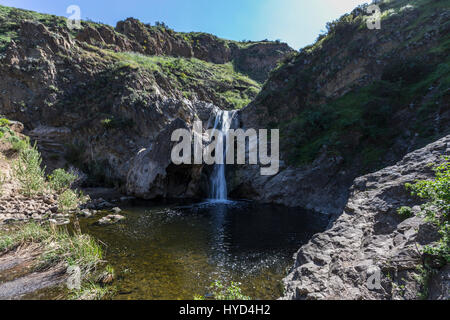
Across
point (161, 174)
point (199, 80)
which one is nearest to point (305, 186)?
point (161, 174)

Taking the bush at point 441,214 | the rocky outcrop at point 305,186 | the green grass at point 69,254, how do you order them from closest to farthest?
the bush at point 441,214 < the green grass at point 69,254 < the rocky outcrop at point 305,186

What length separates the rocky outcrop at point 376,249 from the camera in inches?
171

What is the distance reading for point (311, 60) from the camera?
97.9 feet

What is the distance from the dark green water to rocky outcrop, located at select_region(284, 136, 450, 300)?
5.29 feet

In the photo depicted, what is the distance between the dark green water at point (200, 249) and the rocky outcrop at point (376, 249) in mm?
1614

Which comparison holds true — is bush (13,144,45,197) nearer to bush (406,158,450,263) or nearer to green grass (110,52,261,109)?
bush (406,158,450,263)

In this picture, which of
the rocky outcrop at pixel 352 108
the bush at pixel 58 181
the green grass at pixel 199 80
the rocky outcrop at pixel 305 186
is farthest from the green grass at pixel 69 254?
the green grass at pixel 199 80

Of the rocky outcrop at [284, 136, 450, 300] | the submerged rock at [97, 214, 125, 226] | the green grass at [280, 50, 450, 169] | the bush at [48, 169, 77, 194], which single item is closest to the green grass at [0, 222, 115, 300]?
the submerged rock at [97, 214, 125, 226]

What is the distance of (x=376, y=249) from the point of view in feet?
17.8

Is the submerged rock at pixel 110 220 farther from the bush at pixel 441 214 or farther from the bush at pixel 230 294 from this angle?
the bush at pixel 441 214

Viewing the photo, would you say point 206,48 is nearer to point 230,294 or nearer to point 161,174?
point 161,174

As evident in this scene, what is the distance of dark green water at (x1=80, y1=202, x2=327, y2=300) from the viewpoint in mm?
6973

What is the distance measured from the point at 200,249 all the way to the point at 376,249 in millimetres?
7029
